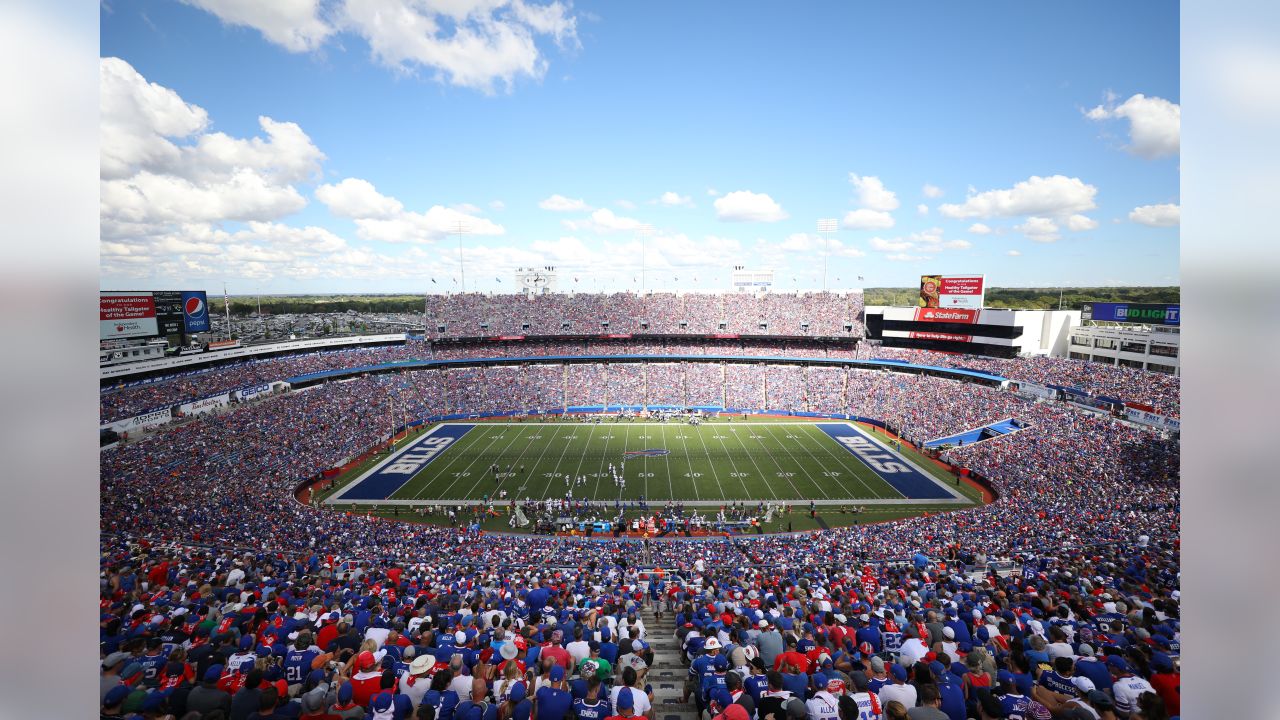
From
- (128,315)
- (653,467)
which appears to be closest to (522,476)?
(653,467)

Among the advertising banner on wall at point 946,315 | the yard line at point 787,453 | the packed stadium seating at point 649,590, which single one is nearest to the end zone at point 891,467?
the packed stadium seating at point 649,590

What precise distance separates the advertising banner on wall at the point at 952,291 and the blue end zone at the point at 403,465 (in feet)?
127

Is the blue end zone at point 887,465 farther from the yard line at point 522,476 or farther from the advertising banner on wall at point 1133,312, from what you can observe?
the advertising banner on wall at point 1133,312

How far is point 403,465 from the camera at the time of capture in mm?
28359

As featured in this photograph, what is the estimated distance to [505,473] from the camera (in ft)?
88.2

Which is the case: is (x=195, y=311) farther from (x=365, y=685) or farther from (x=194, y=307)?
(x=365, y=685)

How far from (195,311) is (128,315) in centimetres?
387

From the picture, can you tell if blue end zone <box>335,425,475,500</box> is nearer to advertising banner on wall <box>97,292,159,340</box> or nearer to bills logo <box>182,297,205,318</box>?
advertising banner on wall <box>97,292,159,340</box>

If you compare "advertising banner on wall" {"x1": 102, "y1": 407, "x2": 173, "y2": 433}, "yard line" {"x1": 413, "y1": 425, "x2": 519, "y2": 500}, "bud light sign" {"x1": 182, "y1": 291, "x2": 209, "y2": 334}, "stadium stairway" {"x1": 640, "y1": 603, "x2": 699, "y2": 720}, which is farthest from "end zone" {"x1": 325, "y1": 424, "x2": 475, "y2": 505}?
"stadium stairway" {"x1": 640, "y1": 603, "x2": 699, "y2": 720}

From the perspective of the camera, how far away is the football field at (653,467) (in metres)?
24.1

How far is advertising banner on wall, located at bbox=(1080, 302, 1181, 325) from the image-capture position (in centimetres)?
3114

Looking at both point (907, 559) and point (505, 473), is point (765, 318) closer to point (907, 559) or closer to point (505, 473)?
point (505, 473)
